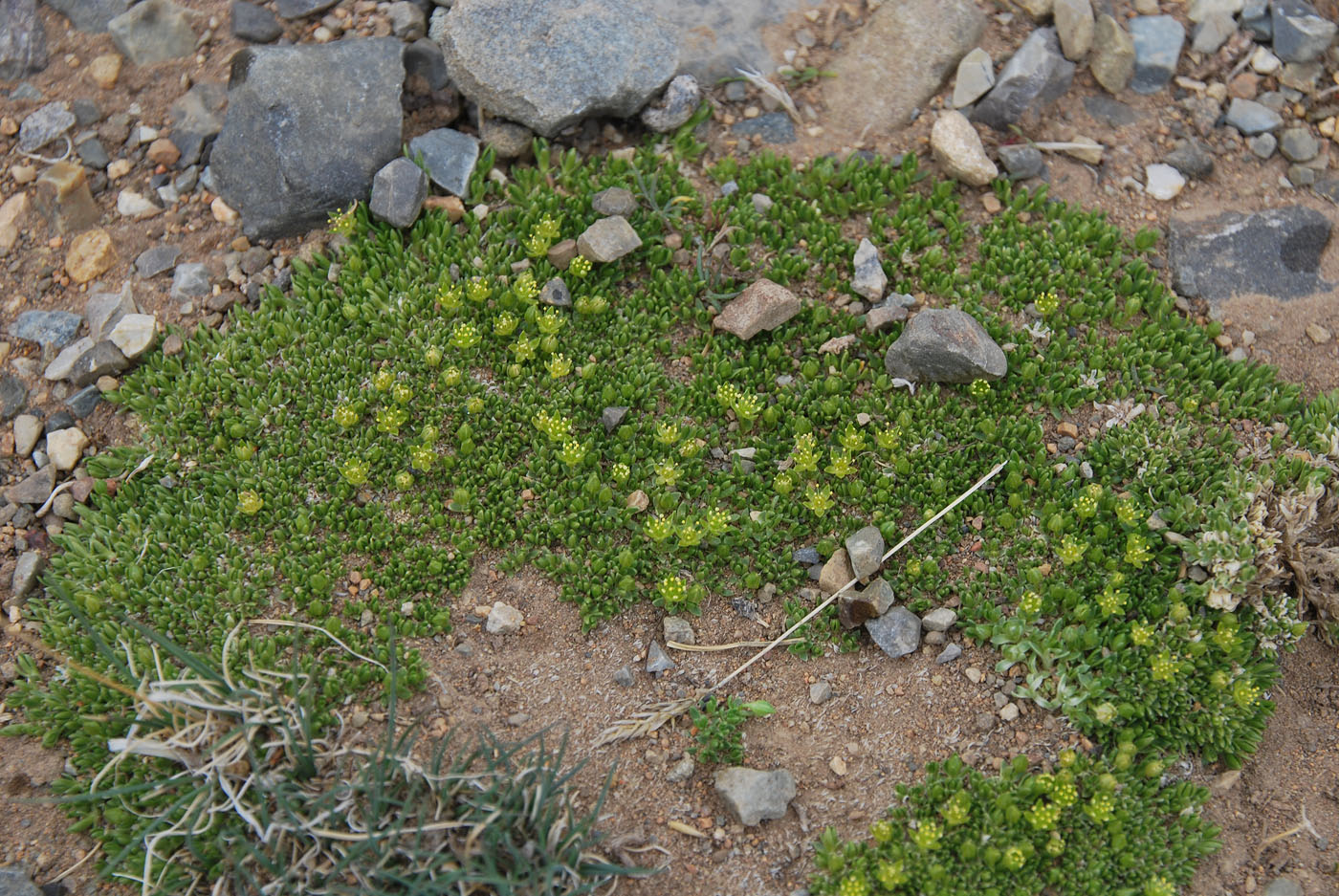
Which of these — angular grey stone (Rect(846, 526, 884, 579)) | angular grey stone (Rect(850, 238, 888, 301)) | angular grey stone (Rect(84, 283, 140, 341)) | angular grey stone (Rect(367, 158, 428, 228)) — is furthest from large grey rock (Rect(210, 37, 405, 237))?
angular grey stone (Rect(846, 526, 884, 579))

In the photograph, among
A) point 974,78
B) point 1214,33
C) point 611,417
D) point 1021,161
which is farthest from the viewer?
point 1214,33

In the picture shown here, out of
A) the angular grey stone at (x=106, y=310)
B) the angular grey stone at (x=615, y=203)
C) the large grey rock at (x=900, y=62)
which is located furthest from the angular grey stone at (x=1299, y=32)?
the angular grey stone at (x=106, y=310)

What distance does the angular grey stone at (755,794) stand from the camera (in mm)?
4293

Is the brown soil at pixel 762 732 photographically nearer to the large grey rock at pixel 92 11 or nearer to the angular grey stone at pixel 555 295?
the angular grey stone at pixel 555 295

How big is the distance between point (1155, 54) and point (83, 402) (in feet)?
21.4

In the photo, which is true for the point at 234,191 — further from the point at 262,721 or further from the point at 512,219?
the point at 262,721

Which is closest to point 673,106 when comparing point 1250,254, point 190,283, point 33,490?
point 190,283

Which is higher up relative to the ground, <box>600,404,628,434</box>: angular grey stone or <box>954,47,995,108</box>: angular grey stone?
<box>954,47,995,108</box>: angular grey stone

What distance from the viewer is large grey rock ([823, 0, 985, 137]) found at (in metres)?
6.23

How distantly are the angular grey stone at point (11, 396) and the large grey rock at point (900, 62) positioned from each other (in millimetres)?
4800

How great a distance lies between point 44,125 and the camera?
238 inches

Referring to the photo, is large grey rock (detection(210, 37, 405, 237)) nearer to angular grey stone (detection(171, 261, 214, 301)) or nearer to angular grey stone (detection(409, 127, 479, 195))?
angular grey stone (detection(409, 127, 479, 195))

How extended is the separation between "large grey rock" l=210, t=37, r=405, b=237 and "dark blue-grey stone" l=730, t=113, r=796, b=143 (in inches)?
78.7

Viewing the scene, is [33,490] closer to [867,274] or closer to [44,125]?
[44,125]
